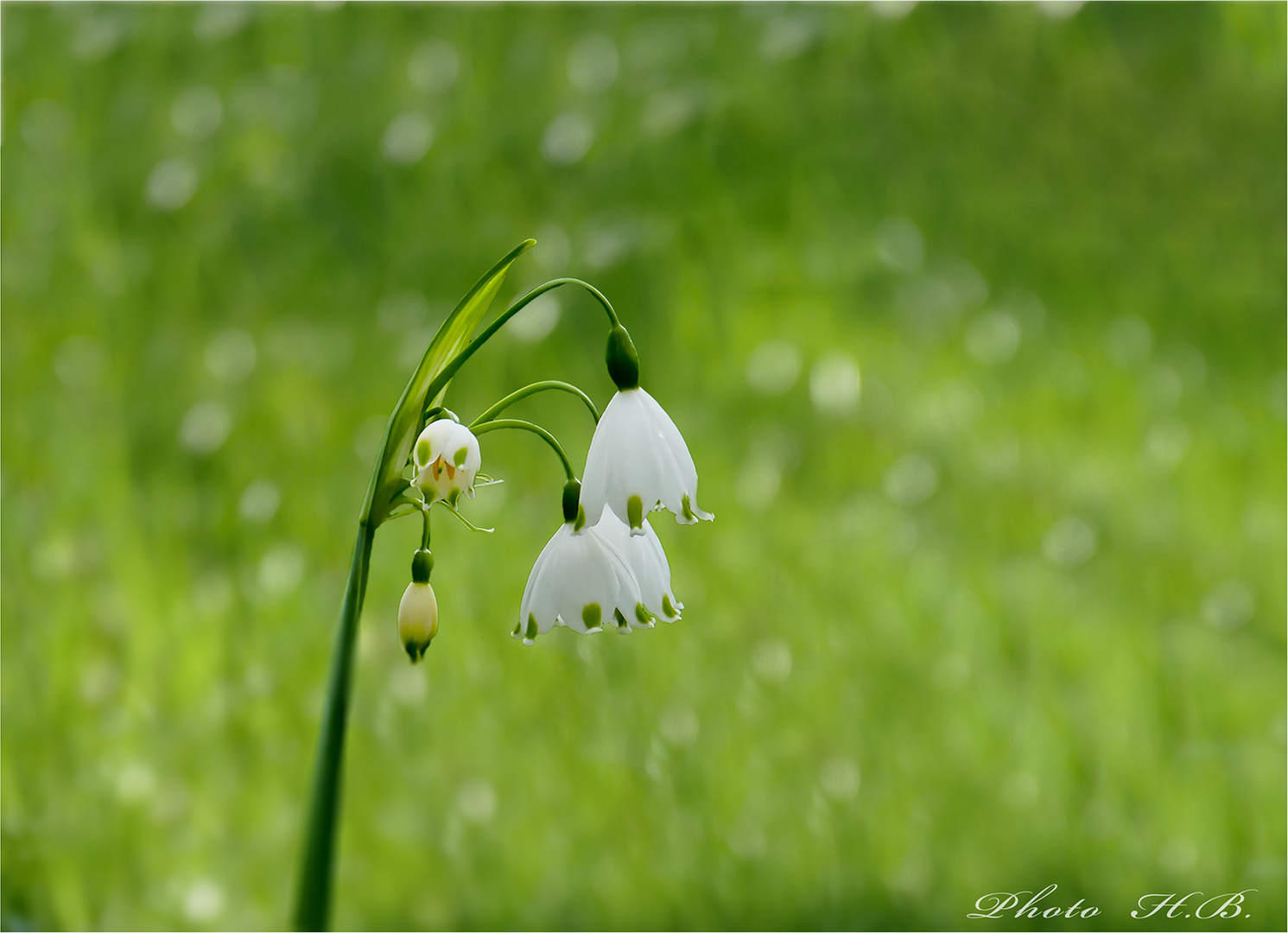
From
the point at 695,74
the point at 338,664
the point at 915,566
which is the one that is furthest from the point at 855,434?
the point at 338,664

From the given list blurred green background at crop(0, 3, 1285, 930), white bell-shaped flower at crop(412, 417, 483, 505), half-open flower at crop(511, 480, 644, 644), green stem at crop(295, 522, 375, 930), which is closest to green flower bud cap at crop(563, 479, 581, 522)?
half-open flower at crop(511, 480, 644, 644)

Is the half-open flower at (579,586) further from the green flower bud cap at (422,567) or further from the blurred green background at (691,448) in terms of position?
the blurred green background at (691,448)

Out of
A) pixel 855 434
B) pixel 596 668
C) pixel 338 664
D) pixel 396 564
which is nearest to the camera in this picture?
pixel 338 664

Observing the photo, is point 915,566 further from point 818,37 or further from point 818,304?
point 818,37

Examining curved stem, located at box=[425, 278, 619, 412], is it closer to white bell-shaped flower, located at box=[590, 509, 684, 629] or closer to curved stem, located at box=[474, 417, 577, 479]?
curved stem, located at box=[474, 417, 577, 479]

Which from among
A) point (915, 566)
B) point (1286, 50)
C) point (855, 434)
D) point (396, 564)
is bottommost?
point (915, 566)

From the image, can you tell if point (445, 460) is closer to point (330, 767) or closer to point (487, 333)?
point (487, 333)
